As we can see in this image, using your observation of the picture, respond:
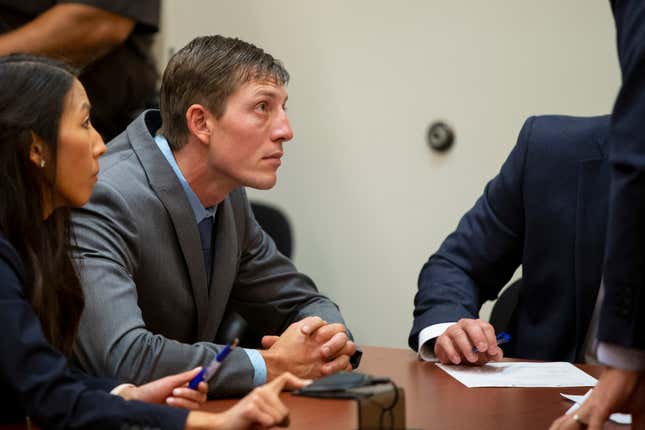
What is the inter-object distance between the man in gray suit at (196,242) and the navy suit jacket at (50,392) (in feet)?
1.65

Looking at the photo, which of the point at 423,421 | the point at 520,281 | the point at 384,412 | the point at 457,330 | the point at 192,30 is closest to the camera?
the point at 384,412

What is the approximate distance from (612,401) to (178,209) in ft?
3.96

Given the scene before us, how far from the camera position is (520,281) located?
280cm

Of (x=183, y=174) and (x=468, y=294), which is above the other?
(x=183, y=174)

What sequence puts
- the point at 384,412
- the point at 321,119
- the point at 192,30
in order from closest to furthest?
the point at 384,412
the point at 321,119
the point at 192,30

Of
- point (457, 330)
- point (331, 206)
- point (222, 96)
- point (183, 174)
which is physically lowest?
point (331, 206)

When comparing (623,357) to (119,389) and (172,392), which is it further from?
(119,389)

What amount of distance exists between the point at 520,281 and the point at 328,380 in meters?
1.55

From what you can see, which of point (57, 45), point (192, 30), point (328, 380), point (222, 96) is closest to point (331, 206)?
point (192, 30)

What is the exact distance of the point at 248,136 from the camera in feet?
8.34

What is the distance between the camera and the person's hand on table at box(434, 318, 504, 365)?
86.5 inches

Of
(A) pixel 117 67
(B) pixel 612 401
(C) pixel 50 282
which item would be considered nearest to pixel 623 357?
(B) pixel 612 401

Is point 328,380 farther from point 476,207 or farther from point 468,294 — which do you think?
point 476,207

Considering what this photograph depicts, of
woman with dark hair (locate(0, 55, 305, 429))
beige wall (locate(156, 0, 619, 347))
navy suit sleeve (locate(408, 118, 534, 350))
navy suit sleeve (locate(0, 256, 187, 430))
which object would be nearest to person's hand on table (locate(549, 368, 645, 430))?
woman with dark hair (locate(0, 55, 305, 429))
